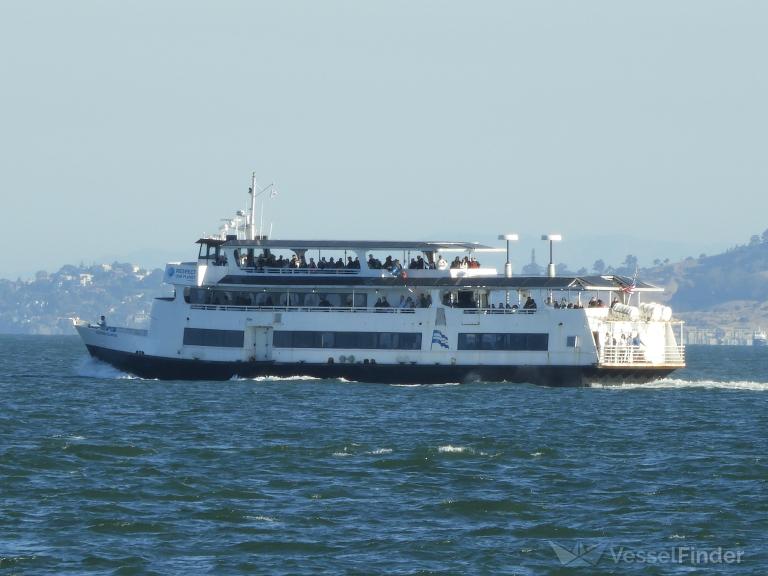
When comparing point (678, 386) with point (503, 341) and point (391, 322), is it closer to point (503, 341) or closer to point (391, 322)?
point (503, 341)

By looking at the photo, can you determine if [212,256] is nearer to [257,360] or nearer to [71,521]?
[257,360]

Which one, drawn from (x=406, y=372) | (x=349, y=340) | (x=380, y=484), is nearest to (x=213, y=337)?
(x=349, y=340)

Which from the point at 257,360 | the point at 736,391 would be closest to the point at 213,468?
the point at 257,360

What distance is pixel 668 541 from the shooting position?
89.0ft

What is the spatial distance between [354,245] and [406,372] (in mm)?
5342

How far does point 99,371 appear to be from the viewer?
204 feet

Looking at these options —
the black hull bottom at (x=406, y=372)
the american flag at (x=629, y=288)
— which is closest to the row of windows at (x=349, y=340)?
the black hull bottom at (x=406, y=372)

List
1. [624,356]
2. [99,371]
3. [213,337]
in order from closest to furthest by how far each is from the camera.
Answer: [624,356], [213,337], [99,371]

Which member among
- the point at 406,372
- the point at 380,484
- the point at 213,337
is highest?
the point at 213,337

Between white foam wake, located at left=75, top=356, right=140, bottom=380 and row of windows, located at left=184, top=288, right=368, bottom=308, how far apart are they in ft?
15.6

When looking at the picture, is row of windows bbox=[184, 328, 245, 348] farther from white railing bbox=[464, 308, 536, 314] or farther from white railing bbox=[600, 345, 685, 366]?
white railing bbox=[600, 345, 685, 366]

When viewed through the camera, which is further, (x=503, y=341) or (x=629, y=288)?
(x=629, y=288)

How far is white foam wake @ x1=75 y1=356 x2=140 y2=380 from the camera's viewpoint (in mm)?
60875

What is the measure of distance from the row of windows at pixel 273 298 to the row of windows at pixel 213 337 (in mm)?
1219
